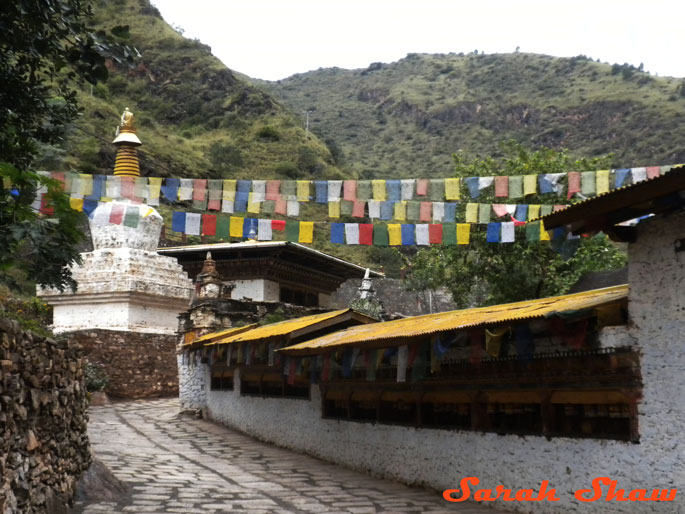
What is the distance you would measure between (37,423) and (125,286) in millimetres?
18937

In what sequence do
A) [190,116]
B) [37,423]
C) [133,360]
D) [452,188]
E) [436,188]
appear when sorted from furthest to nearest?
1. [190,116]
2. [133,360]
3. [436,188]
4. [452,188]
5. [37,423]

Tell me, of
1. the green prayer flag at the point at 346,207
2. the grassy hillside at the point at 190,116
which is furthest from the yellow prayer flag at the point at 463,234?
the grassy hillside at the point at 190,116

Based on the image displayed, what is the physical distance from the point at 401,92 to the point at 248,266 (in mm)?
86983

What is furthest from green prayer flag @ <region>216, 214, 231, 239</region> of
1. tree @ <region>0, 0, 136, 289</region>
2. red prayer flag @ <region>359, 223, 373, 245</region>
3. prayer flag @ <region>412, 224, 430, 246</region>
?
tree @ <region>0, 0, 136, 289</region>

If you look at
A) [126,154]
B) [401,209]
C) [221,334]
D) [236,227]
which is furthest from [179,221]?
[126,154]

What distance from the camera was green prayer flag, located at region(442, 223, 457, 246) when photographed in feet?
51.3

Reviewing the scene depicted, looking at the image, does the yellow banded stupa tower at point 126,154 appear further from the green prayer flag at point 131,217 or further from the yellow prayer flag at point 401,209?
the yellow prayer flag at point 401,209

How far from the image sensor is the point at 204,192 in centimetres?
1570

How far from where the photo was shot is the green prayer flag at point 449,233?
1563 cm

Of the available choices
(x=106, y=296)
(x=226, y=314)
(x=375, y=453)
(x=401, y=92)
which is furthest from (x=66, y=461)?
(x=401, y=92)

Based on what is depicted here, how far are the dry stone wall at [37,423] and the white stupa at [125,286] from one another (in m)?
16.7

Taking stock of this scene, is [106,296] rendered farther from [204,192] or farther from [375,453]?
[375,453]

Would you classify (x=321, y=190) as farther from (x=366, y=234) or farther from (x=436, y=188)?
(x=436, y=188)

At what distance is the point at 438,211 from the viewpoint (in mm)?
15938
